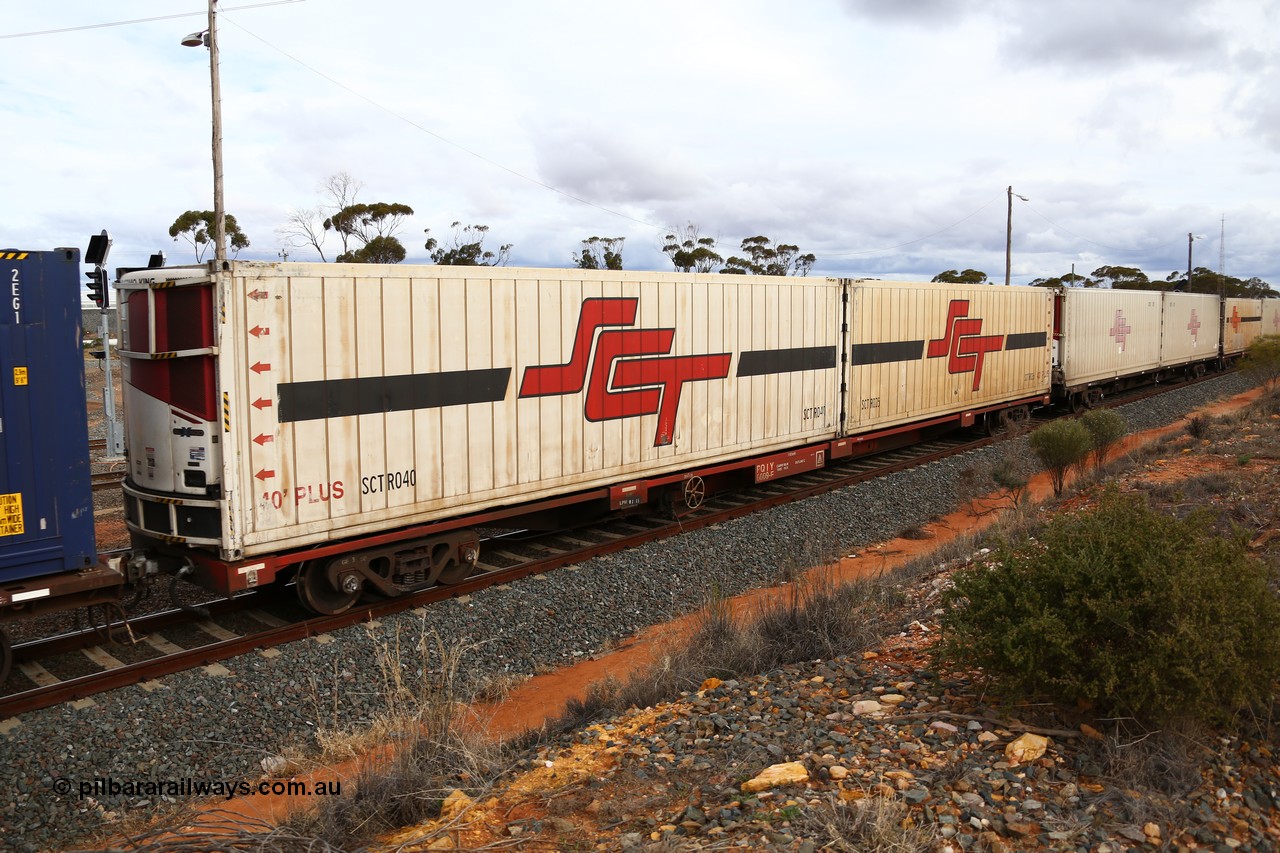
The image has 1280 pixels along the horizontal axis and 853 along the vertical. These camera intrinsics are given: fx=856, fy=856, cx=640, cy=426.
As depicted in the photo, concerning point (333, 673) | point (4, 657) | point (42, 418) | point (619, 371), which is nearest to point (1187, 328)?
point (619, 371)

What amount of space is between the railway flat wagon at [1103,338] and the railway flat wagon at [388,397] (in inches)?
596

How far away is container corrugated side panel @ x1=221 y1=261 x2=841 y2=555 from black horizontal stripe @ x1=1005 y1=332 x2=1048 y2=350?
9619mm

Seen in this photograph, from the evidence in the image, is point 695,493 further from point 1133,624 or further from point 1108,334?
point 1108,334

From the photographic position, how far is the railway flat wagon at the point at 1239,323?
3841cm

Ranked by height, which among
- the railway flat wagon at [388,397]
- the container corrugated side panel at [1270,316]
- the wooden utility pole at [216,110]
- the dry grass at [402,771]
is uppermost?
the wooden utility pole at [216,110]

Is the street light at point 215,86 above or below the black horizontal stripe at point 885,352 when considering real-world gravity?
above

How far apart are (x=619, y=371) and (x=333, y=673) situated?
514 centimetres

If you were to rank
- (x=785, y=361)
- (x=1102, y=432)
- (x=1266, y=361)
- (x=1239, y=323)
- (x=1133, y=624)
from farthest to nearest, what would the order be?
1. (x=1239, y=323)
2. (x=1266, y=361)
3. (x=1102, y=432)
4. (x=785, y=361)
5. (x=1133, y=624)

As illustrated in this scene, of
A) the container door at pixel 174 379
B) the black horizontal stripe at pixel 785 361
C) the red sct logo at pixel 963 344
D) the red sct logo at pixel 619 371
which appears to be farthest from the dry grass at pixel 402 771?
the red sct logo at pixel 963 344

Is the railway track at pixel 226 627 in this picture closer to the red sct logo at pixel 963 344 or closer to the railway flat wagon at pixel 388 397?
the railway flat wagon at pixel 388 397

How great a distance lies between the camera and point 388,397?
336 inches

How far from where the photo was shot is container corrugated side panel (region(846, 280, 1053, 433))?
Result: 1548 cm

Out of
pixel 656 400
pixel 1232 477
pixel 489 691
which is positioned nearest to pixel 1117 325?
pixel 1232 477

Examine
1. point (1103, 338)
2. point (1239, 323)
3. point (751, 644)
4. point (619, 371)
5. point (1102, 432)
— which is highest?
point (1239, 323)
